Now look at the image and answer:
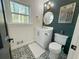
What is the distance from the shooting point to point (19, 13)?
2766 millimetres

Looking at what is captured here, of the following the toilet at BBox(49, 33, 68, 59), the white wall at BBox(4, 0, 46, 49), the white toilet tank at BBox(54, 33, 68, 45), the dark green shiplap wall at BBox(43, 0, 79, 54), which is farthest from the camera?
the white wall at BBox(4, 0, 46, 49)

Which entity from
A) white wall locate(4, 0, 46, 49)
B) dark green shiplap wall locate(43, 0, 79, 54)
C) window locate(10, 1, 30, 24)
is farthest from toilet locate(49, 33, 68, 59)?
window locate(10, 1, 30, 24)

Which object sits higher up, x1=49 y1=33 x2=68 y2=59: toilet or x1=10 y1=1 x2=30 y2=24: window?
x1=10 y1=1 x2=30 y2=24: window

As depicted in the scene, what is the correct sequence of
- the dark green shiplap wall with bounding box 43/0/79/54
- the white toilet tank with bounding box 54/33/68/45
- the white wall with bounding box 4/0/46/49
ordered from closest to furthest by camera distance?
the dark green shiplap wall with bounding box 43/0/79/54, the white toilet tank with bounding box 54/33/68/45, the white wall with bounding box 4/0/46/49

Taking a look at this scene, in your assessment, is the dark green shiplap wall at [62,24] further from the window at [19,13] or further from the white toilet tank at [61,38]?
the window at [19,13]

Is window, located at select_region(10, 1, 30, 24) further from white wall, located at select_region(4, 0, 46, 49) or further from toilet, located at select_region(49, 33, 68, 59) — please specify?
toilet, located at select_region(49, 33, 68, 59)

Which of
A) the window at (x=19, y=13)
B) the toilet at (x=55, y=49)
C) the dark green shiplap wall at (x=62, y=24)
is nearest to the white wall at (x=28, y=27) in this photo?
the window at (x=19, y=13)

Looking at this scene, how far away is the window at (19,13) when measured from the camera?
2.54 m

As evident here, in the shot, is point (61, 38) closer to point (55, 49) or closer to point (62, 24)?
point (62, 24)

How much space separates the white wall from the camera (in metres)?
2.47

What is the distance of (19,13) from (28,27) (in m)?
0.77

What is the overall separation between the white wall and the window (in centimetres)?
21

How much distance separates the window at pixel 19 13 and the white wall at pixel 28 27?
0.21 meters

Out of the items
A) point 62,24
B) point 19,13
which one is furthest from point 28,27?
point 62,24
